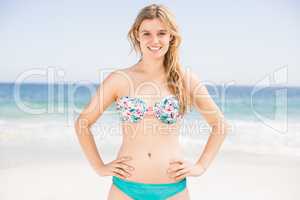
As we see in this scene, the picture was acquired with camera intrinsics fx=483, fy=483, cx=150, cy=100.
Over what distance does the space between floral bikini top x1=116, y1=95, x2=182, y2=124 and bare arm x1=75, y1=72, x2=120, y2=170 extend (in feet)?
0.26

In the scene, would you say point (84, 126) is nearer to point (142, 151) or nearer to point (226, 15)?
point (142, 151)

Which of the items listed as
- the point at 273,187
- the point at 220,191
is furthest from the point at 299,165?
the point at 220,191

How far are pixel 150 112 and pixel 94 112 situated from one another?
10.9 inches

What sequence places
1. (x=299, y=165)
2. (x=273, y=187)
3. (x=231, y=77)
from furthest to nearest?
(x=231, y=77) → (x=299, y=165) → (x=273, y=187)

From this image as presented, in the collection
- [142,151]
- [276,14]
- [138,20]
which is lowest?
[142,151]

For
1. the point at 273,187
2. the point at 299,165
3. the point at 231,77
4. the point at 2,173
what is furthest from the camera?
the point at 231,77

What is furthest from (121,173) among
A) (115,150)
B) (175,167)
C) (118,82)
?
(115,150)

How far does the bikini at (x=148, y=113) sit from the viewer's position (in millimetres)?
2223

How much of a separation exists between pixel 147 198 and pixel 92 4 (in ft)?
18.0

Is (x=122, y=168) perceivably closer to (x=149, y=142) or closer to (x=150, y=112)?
(x=149, y=142)

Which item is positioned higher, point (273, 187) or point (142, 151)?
point (142, 151)

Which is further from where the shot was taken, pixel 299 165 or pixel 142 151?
pixel 299 165

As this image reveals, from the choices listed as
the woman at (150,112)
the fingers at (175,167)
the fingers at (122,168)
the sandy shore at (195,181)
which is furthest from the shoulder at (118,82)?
the sandy shore at (195,181)

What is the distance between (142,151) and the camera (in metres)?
2.25
